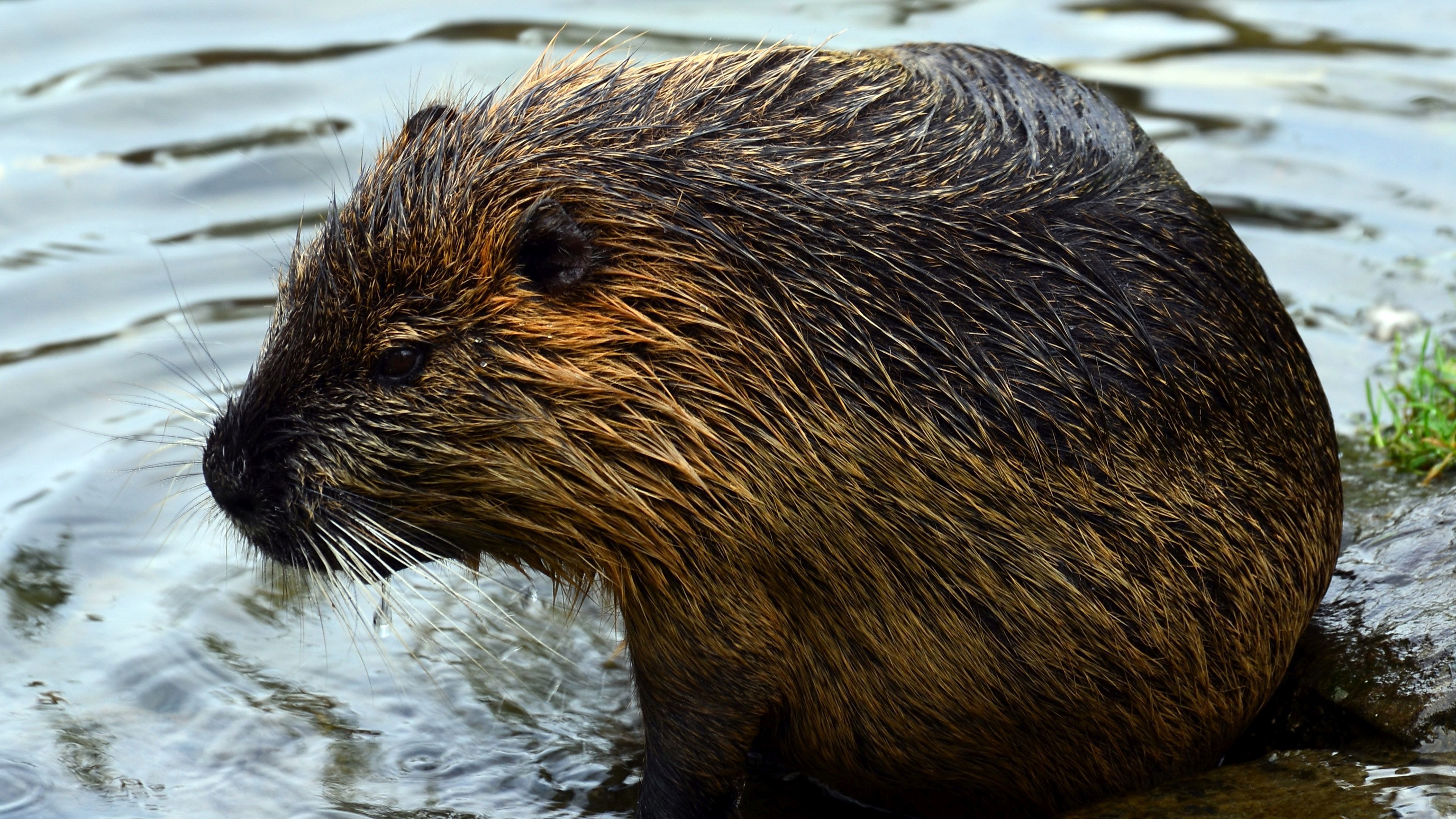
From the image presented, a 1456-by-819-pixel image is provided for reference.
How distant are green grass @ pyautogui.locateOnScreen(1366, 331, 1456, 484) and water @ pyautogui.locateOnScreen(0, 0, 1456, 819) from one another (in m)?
0.26

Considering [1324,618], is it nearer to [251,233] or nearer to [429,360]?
[429,360]

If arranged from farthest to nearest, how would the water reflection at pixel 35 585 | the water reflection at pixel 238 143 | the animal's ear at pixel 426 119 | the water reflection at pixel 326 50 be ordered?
the water reflection at pixel 326 50 < the water reflection at pixel 238 143 < the water reflection at pixel 35 585 < the animal's ear at pixel 426 119

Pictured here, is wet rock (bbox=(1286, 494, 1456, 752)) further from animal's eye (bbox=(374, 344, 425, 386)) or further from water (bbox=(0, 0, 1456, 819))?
animal's eye (bbox=(374, 344, 425, 386))

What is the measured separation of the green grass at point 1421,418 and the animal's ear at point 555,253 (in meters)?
3.12

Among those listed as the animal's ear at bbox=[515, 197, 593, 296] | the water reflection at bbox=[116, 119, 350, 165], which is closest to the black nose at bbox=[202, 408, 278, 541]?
the animal's ear at bbox=[515, 197, 593, 296]

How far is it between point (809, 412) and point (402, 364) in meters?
0.94

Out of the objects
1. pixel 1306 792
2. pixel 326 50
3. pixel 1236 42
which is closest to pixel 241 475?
pixel 1306 792

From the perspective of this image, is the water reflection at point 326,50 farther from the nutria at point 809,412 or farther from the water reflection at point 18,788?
the water reflection at point 18,788

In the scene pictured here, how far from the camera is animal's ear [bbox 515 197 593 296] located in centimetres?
380

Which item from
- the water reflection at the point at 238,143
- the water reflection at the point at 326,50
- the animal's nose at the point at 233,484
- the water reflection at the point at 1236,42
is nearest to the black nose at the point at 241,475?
the animal's nose at the point at 233,484

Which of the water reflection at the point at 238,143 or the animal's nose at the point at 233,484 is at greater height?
the water reflection at the point at 238,143

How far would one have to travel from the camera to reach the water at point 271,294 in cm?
479

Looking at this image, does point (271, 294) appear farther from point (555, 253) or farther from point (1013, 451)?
point (1013, 451)

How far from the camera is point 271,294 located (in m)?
7.16
